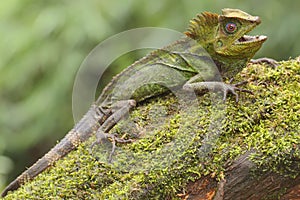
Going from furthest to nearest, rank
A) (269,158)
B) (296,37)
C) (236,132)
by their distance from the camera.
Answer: (296,37) < (236,132) < (269,158)

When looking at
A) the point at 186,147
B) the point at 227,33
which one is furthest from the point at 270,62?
the point at 186,147

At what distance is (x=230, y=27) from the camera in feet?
12.9

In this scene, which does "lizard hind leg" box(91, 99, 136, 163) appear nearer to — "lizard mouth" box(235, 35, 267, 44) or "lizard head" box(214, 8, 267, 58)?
"lizard head" box(214, 8, 267, 58)

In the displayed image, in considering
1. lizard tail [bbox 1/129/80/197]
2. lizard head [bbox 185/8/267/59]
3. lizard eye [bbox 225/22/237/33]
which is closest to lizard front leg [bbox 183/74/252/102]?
lizard head [bbox 185/8/267/59]

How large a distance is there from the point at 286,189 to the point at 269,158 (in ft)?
0.80

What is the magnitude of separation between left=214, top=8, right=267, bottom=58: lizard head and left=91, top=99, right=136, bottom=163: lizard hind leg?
33.8 inches

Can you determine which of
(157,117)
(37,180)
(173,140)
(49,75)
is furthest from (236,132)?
(49,75)

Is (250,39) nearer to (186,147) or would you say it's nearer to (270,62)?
(270,62)

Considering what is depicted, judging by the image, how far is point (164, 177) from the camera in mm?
3199

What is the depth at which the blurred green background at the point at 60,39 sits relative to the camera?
598 centimetres

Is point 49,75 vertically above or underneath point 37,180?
above

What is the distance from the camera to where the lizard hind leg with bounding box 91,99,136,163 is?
368 cm

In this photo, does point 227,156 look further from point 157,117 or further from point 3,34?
point 3,34

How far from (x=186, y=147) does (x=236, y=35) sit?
1.14 metres
